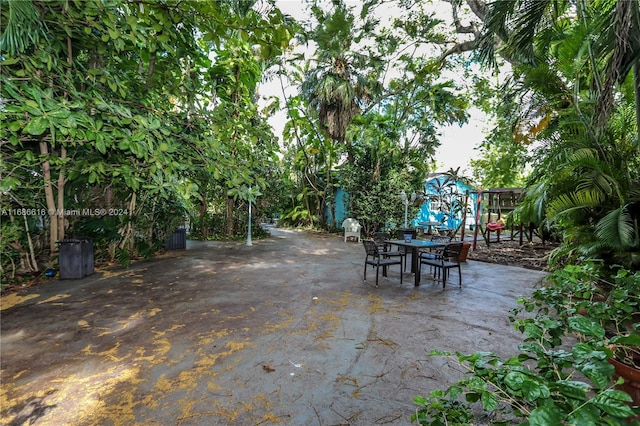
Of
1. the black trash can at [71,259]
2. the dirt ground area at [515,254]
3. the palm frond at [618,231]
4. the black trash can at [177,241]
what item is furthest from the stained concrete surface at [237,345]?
the black trash can at [177,241]

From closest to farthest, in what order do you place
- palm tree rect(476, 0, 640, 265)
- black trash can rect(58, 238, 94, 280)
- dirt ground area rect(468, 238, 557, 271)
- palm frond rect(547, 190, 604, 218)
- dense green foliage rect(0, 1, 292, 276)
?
dense green foliage rect(0, 1, 292, 276), palm tree rect(476, 0, 640, 265), palm frond rect(547, 190, 604, 218), black trash can rect(58, 238, 94, 280), dirt ground area rect(468, 238, 557, 271)

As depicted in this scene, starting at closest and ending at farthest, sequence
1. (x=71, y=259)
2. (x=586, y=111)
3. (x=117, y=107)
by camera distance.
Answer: (x=117, y=107) < (x=586, y=111) < (x=71, y=259)

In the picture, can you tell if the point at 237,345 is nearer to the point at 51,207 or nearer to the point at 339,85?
the point at 51,207

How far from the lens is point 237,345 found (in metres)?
3.01

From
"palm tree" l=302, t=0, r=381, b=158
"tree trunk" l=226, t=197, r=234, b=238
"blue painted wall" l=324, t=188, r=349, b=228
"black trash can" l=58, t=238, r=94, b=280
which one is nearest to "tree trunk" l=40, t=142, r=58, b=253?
"black trash can" l=58, t=238, r=94, b=280

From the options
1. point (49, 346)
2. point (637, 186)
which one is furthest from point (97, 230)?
point (637, 186)

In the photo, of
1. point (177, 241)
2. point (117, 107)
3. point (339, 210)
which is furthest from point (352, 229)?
point (117, 107)

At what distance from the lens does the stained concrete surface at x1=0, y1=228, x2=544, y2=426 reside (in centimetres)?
210

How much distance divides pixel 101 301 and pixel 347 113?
390 inches

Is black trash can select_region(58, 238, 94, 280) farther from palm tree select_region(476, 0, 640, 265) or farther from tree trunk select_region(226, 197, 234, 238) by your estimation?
palm tree select_region(476, 0, 640, 265)

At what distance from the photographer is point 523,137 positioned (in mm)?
6234

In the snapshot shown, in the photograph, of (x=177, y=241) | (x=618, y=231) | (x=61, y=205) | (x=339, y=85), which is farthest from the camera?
(x=339, y=85)

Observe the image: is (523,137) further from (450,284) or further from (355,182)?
(355,182)

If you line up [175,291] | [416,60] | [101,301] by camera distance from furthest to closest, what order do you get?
[416,60] < [175,291] < [101,301]
